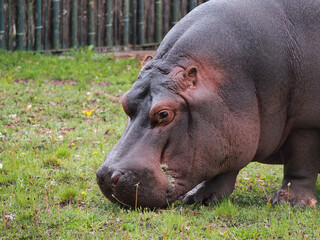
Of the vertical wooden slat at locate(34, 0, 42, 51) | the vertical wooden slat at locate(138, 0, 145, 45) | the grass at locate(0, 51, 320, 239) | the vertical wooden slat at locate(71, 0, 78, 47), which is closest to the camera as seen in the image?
the grass at locate(0, 51, 320, 239)

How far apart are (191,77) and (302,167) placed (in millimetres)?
1228

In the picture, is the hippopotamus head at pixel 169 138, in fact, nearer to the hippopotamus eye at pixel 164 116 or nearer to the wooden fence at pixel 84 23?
the hippopotamus eye at pixel 164 116

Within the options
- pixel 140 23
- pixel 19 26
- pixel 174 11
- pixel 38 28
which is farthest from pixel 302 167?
pixel 19 26

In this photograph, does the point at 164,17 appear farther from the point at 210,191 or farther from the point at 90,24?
the point at 210,191

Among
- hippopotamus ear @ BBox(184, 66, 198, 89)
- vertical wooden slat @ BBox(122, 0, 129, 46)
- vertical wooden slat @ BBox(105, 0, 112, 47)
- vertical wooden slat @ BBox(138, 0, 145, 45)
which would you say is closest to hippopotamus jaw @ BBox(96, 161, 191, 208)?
hippopotamus ear @ BBox(184, 66, 198, 89)

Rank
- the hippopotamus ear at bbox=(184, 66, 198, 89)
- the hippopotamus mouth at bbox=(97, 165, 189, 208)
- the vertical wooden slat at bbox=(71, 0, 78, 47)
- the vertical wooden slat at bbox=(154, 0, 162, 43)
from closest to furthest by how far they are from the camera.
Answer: the hippopotamus mouth at bbox=(97, 165, 189, 208), the hippopotamus ear at bbox=(184, 66, 198, 89), the vertical wooden slat at bbox=(154, 0, 162, 43), the vertical wooden slat at bbox=(71, 0, 78, 47)

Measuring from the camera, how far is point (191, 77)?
3.84 metres

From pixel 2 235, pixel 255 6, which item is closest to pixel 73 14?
pixel 255 6

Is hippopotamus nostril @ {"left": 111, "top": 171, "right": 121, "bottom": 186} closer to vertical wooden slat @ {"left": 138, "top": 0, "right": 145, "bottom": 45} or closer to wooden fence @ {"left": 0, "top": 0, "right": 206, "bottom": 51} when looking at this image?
wooden fence @ {"left": 0, "top": 0, "right": 206, "bottom": 51}

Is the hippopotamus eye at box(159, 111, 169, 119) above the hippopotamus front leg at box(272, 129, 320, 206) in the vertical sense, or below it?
above

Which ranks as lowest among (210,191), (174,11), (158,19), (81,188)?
(81,188)

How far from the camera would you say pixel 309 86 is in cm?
409

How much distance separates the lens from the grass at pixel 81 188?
3.52 m

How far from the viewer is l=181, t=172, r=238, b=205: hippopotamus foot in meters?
4.22
